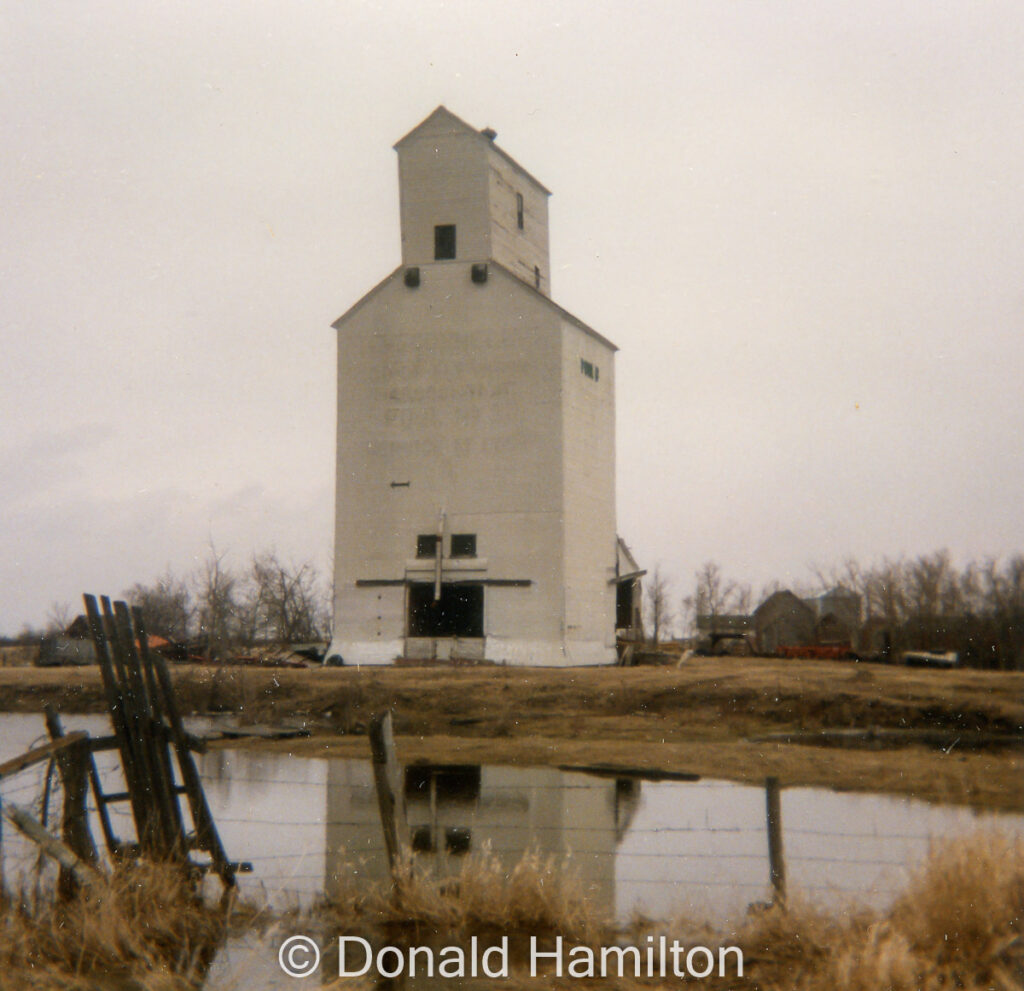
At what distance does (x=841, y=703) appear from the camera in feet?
87.6

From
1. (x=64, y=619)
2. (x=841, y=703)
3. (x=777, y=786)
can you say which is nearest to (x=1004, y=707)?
(x=841, y=703)

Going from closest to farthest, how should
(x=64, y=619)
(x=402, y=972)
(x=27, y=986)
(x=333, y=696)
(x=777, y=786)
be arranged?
(x=27, y=986) < (x=402, y=972) < (x=777, y=786) < (x=333, y=696) < (x=64, y=619)

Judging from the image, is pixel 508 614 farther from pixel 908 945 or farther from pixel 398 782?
pixel 908 945

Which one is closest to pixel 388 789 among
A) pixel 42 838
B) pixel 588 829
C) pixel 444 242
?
pixel 42 838

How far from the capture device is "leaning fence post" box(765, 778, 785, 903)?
25.7 feet

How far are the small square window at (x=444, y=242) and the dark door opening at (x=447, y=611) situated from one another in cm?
1069

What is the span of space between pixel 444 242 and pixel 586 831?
25.9 metres

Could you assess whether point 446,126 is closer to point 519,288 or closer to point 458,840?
point 519,288

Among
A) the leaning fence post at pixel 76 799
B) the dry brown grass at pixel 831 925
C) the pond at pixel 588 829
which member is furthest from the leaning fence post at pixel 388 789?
the leaning fence post at pixel 76 799

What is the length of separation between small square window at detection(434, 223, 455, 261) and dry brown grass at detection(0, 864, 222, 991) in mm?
Result: 30689

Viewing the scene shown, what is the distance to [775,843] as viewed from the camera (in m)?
8.02

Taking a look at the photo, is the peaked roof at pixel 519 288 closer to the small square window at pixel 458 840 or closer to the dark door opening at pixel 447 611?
the dark door opening at pixel 447 611

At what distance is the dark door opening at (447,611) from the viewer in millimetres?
36812

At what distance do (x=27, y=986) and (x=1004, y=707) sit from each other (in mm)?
24121
